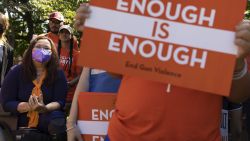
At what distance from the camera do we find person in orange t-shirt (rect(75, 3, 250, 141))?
90.3 inches

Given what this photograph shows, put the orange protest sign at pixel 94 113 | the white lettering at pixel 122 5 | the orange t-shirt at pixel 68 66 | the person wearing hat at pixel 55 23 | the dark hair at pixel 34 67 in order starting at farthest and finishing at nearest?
the person wearing hat at pixel 55 23, the orange t-shirt at pixel 68 66, the dark hair at pixel 34 67, the orange protest sign at pixel 94 113, the white lettering at pixel 122 5

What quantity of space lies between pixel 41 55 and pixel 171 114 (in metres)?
2.57

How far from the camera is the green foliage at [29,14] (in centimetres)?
1742

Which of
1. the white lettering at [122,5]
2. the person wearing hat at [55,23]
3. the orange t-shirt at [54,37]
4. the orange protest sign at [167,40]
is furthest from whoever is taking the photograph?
the person wearing hat at [55,23]

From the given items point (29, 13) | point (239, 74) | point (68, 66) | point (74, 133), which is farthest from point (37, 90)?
point (29, 13)

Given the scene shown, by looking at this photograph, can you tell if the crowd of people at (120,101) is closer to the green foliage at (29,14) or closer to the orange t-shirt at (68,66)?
the orange t-shirt at (68,66)

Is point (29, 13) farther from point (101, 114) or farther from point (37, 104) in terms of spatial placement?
point (101, 114)

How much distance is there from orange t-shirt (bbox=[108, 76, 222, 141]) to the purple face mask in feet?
7.94

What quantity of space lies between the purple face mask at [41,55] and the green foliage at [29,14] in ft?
36.9

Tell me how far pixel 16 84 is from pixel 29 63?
0.72 ft

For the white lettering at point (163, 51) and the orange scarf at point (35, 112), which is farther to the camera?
the orange scarf at point (35, 112)

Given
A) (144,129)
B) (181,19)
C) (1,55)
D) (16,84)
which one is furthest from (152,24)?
(1,55)

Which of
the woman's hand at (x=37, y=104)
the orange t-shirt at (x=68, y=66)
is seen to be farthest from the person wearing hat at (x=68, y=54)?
the woman's hand at (x=37, y=104)

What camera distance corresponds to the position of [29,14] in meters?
19.5
